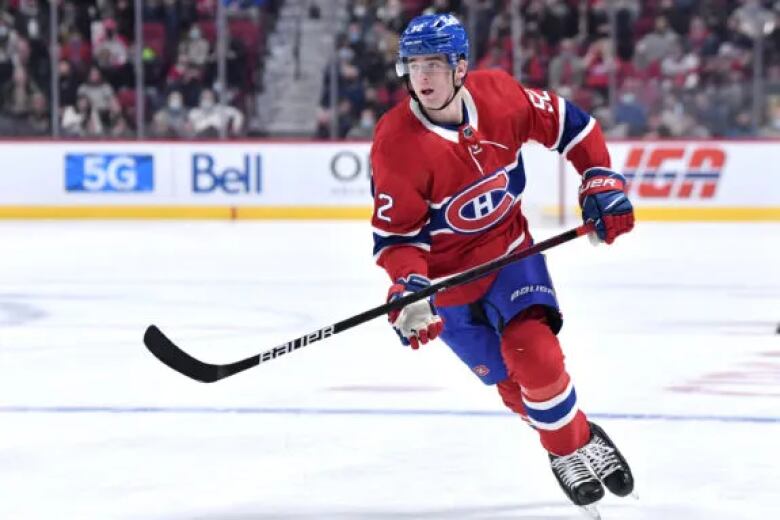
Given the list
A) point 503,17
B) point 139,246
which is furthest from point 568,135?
point 503,17

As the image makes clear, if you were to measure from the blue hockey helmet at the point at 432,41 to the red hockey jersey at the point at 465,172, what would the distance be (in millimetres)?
138

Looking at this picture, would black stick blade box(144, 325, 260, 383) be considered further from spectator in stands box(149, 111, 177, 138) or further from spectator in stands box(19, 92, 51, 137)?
spectator in stands box(19, 92, 51, 137)

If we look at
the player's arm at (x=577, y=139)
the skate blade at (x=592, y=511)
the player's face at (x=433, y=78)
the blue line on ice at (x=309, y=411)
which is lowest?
the blue line on ice at (x=309, y=411)

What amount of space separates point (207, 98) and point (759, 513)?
1006 centimetres

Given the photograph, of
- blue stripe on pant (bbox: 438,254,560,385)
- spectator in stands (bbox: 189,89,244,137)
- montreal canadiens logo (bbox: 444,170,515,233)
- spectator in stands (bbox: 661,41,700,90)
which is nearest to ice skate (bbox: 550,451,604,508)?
blue stripe on pant (bbox: 438,254,560,385)

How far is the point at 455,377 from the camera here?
16.6ft

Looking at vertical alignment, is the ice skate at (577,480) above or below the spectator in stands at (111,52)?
above

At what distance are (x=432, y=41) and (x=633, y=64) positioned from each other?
964cm

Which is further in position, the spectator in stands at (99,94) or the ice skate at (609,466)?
the spectator in stands at (99,94)

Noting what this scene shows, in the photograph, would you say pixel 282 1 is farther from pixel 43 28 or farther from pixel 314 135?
pixel 43 28

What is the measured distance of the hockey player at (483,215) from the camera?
317 cm

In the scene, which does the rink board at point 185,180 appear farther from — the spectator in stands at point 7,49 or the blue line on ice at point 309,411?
the blue line on ice at point 309,411

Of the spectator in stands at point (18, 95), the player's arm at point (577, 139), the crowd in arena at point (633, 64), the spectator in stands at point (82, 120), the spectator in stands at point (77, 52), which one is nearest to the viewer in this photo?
the player's arm at point (577, 139)

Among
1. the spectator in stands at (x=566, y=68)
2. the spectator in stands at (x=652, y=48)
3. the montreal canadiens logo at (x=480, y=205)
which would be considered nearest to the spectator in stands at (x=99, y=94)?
the spectator in stands at (x=566, y=68)
